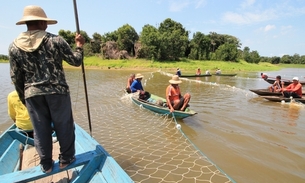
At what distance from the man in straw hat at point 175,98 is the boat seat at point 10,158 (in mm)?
3987

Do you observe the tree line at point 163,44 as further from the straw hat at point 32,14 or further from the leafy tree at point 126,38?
the straw hat at point 32,14

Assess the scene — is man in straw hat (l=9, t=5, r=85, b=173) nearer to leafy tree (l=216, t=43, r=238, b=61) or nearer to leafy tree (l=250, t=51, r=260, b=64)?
leafy tree (l=216, t=43, r=238, b=61)

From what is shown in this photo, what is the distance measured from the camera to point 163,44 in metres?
38.5

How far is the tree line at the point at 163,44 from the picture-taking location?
128 feet

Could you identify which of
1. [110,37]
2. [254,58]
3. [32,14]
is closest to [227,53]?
[254,58]

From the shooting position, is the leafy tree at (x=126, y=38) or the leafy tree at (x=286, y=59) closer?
the leafy tree at (x=126, y=38)

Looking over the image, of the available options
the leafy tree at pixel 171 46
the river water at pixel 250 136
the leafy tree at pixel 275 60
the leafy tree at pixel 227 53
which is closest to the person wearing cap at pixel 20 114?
the river water at pixel 250 136

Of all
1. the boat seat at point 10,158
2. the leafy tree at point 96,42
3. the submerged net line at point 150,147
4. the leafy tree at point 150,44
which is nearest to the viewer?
the boat seat at point 10,158

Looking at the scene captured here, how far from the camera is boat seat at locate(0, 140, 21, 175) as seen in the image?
2.57 m

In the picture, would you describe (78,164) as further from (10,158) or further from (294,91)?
(294,91)

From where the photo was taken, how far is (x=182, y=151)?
4.51 metres

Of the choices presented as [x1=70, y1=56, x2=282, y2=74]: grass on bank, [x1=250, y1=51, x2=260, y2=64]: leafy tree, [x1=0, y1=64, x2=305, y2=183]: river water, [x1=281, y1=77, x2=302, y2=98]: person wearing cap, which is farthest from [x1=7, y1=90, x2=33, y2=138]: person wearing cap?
[x1=250, y1=51, x2=260, y2=64]: leafy tree

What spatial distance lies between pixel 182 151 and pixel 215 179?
3.58ft

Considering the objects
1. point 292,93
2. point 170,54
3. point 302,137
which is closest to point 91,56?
point 170,54
